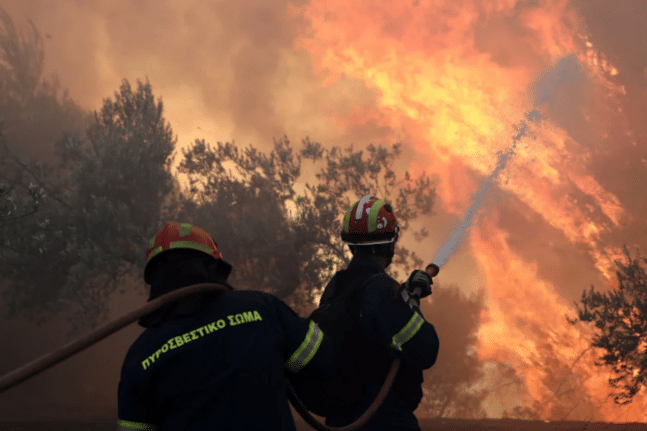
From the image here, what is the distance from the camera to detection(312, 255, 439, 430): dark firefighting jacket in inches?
179

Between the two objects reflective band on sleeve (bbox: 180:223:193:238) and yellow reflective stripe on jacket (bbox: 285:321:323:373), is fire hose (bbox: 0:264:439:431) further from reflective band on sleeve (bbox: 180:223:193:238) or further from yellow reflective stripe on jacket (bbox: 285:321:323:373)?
yellow reflective stripe on jacket (bbox: 285:321:323:373)

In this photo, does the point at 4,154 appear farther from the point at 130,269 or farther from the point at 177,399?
the point at 177,399

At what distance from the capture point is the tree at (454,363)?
3856cm

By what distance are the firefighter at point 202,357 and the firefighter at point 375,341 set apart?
157 cm

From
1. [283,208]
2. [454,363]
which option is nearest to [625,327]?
[283,208]

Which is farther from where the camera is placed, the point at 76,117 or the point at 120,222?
the point at 76,117

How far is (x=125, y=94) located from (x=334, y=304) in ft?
83.7

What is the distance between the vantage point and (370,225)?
A: 5.25 metres

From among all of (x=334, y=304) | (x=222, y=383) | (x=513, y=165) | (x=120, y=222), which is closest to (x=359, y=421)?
(x=334, y=304)

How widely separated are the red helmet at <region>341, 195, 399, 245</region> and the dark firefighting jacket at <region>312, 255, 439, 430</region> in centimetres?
43

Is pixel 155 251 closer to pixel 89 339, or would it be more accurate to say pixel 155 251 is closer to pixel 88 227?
pixel 89 339

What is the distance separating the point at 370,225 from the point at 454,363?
37.8 metres

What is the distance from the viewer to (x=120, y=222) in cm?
2208

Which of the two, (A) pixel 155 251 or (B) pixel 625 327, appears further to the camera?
(B) pixel 625 327
